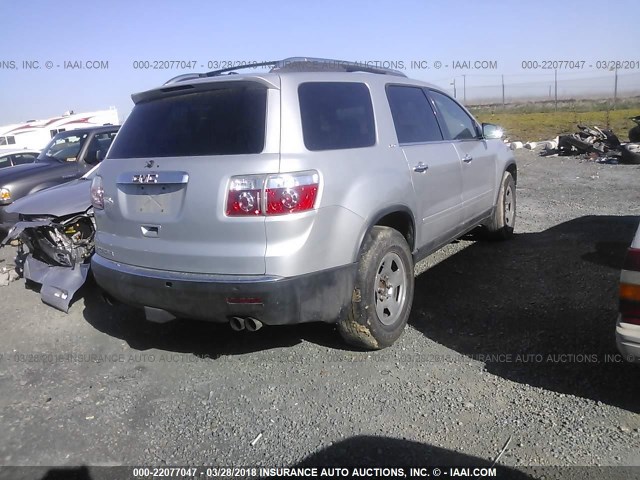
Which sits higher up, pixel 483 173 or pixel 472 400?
pixel 483 173

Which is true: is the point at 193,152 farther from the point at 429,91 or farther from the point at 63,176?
the point at 63,176

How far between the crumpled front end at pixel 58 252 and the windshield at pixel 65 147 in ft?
10.8

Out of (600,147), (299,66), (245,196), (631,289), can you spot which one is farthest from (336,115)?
(600,147)

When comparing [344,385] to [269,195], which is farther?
[344,385]

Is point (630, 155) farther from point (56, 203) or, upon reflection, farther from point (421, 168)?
point (56, 203)

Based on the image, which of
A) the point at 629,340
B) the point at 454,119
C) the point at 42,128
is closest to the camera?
the point at 629,340

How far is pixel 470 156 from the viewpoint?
5.03 meters

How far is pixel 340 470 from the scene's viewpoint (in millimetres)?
2561

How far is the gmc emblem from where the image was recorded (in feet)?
10.6

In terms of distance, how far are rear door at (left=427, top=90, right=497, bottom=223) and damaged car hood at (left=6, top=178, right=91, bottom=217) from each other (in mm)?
3566

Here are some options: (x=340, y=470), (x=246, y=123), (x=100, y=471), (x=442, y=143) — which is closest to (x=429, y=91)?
(x=442, y=143)

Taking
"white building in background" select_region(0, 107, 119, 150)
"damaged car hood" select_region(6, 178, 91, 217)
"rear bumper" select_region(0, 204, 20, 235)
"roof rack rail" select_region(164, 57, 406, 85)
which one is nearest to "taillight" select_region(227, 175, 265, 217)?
"roof rack rail" select_region(164, 57, 406, 85)

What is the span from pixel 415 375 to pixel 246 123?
1.93 m

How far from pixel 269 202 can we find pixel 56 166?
6403 mm
